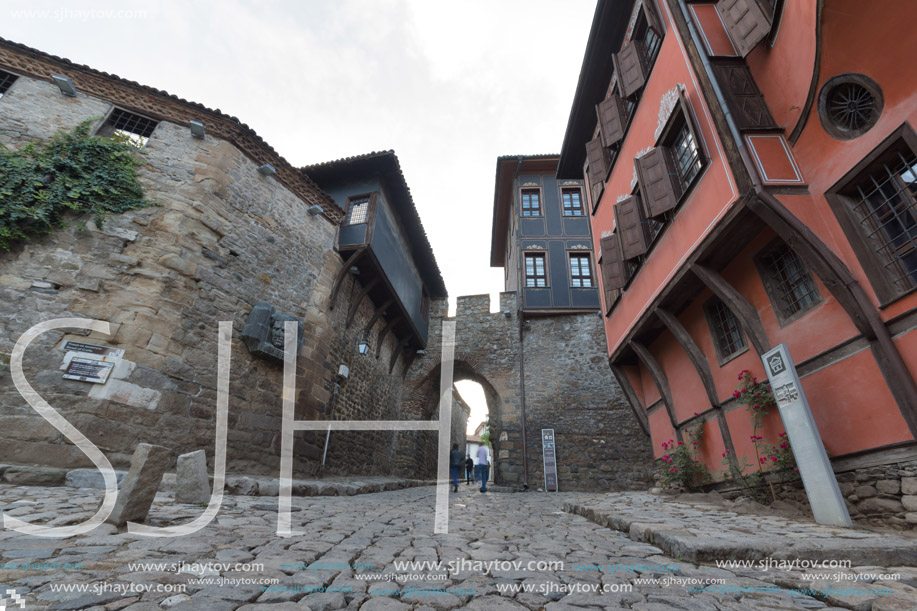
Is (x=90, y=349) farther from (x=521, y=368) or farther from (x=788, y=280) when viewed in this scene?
(x=521, y=368)

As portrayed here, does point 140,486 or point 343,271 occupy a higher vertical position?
point 343,271

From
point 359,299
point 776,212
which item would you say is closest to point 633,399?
point 776,212

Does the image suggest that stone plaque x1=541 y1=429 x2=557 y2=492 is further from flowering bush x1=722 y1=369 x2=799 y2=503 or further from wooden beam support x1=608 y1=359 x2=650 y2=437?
flowering bush x1=722 y1=369 x2=799 y2=503

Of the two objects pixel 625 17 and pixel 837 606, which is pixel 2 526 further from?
pixel 625 17

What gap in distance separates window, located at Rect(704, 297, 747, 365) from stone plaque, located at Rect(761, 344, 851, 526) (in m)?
1.42

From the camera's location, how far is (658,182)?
19.7 feet

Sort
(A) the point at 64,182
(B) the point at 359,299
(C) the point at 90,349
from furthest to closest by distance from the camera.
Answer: (B) the point at 359,299
(A) the point at 64,182
(C) the point at 90,349

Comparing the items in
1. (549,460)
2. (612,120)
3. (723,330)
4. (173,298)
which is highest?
(612,120)

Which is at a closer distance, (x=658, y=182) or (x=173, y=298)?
(x=658, y=182)

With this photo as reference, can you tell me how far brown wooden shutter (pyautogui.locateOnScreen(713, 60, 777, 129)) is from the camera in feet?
15.5

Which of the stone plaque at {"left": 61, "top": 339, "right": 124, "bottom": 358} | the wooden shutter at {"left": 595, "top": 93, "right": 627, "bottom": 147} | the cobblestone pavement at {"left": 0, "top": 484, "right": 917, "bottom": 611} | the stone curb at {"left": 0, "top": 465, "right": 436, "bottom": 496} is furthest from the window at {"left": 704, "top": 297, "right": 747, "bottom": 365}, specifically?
the stone plaque at {"left": 61, "top": 339, "right": 124, "bottom": 358}

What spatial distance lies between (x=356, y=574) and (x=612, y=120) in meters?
8.74

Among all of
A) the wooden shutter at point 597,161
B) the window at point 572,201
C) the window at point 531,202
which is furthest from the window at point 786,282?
the window at point 531,202

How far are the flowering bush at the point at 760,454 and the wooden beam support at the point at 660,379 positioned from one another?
1.88m
